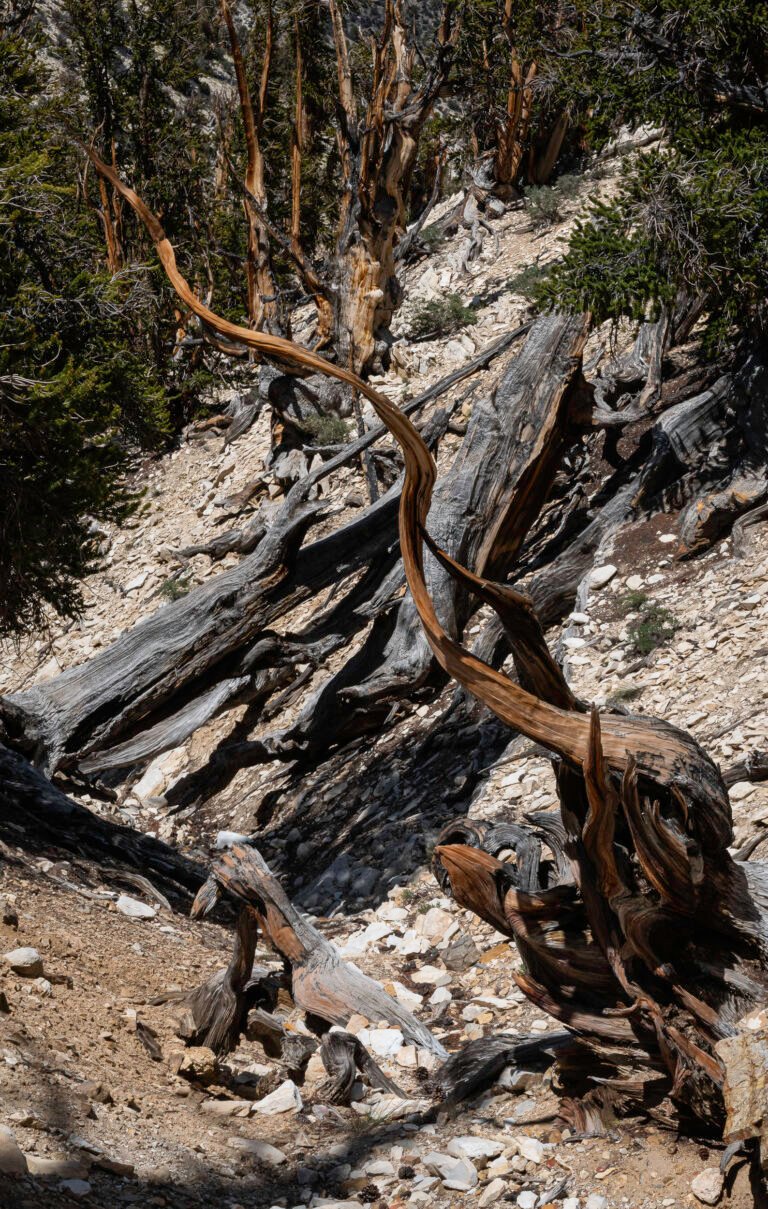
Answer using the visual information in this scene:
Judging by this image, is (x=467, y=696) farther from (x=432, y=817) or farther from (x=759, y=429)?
(x=759, y=429)

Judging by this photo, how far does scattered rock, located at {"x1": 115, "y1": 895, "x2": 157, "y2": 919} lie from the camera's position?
463 centimetres

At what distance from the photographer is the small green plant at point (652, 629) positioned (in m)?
6.08

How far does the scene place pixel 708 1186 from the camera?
243 cm

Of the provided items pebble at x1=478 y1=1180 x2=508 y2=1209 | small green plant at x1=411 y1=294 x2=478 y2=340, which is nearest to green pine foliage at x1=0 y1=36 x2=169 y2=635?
pebble at x1=478 y1=1180 x2=508 y2=1209

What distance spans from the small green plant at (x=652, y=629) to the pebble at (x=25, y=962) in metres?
3.88

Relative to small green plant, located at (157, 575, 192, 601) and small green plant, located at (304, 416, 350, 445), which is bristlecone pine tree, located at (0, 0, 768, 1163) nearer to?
small green plant, located at (304, 416, 350, 445)

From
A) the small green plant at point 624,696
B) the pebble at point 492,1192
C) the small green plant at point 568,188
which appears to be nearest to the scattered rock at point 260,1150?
the pebble at point 492,1192

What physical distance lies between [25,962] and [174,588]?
668cm

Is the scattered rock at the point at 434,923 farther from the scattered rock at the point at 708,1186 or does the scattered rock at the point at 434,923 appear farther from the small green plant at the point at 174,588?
the small green plant at the point at 174,588

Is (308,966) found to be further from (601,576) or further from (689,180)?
(689,180)

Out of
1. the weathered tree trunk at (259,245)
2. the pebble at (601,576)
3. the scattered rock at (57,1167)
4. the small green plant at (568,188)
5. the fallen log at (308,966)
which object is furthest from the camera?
the small green plant at (568,188)

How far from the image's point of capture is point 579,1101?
114 inches

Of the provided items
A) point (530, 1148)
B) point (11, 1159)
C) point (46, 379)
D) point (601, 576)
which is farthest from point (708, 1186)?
point (46, 379)

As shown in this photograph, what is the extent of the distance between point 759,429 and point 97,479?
14.3 feet
